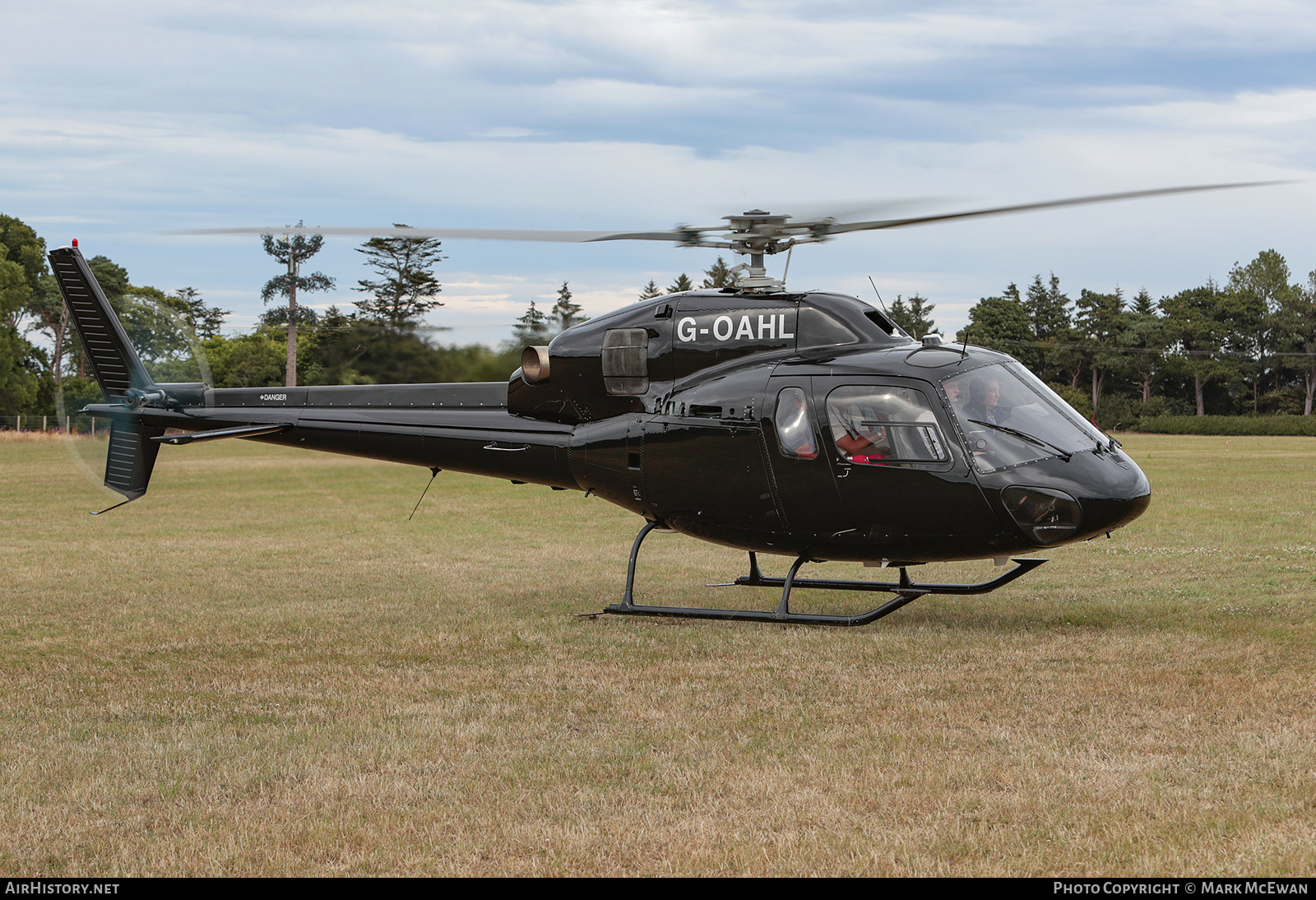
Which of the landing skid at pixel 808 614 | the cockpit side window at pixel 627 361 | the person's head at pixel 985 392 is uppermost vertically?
the cockpit side window at pixel 627 361

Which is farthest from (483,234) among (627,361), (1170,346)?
(1170,346)

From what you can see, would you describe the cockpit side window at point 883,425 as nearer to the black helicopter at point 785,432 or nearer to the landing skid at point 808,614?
the black helicopter at point 785,432

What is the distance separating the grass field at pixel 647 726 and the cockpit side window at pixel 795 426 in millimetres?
1604

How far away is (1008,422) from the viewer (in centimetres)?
878

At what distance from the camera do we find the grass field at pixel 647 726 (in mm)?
4977

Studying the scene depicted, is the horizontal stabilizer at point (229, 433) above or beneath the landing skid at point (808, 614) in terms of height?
above

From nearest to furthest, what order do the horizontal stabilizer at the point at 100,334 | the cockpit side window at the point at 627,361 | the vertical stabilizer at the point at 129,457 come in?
1. the cockpit side window at the point at 627,361
2. the horizontal stabilizer at the point at 100,334
3. the vertical stabilizer at the point at 129,457

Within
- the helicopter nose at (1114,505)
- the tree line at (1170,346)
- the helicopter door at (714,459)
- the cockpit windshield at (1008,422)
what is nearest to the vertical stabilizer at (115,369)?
the helicopter door at (714,459)

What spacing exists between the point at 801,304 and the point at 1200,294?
3684 inches

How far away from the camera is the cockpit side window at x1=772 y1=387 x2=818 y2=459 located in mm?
9125

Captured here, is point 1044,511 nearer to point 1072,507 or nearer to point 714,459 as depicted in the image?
point 1072,507

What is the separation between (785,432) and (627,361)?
67.4 inches

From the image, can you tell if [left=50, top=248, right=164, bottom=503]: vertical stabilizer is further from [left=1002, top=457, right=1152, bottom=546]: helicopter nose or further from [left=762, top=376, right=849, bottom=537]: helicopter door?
[left=1002, top=457, right=1152, bottom=546]: helicopter nose

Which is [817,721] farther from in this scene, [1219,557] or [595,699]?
[1219,557]
